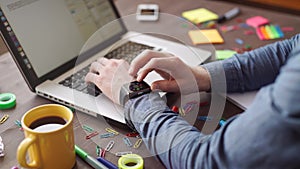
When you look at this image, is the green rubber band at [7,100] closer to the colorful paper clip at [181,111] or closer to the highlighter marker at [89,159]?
the highlighter marker at [89,159]

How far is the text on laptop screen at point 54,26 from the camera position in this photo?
3.05 feet

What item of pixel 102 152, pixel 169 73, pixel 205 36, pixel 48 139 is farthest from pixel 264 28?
pixel 48 139

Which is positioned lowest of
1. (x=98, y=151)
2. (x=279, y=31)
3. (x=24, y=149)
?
(x=279, y=31)

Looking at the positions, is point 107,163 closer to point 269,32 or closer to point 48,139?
point 48,139

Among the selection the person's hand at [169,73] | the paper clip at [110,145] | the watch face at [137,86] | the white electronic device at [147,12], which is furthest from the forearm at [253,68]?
the white electronic device at [147,12]

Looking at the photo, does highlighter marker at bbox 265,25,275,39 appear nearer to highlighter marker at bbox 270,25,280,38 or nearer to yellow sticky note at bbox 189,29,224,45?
highlighter marker at bbox 270,25,280,38

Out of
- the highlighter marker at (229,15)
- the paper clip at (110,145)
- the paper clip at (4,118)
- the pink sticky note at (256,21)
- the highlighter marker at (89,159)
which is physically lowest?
the pink sticky note at (256,21)

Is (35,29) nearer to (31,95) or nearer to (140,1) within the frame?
(31,95)

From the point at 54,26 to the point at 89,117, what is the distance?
294 mm

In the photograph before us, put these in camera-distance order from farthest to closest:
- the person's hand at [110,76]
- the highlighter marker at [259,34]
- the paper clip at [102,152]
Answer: the highlighter marker at [259,34] < the person's hand at [110,76] < the paper clip at [102,152]

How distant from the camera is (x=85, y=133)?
0.81m

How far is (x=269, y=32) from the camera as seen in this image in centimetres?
122

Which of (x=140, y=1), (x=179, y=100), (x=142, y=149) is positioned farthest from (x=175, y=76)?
(x=140, y=1)

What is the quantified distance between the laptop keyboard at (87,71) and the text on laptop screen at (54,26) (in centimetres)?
6
